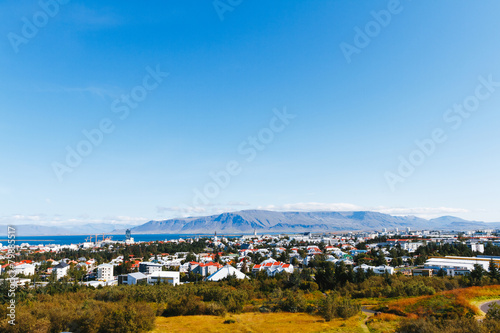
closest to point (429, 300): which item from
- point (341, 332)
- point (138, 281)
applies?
point (341, 332)

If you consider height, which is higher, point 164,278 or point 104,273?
point 164,278

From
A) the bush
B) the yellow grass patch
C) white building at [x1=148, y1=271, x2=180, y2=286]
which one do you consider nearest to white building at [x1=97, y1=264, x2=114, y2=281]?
white building at [x1=148, y1=271, x2=180, y2=286]

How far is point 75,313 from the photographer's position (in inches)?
760

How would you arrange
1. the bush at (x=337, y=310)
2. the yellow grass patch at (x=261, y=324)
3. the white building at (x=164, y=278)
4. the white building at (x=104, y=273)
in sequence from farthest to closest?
the white building at (x=104, y=273) → the white building at (x=164, y=278) → the bush at (x=337, y=310) → the yellow grass patch at (x=261, y=324)

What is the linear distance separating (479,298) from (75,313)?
25.2 metres

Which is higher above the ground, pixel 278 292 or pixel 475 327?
pixel 475 327

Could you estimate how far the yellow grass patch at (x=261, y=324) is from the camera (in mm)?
18531

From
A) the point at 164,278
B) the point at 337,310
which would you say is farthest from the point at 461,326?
the point at 164,278

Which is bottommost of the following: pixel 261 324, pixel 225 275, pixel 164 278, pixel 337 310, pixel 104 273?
pixel 104 273

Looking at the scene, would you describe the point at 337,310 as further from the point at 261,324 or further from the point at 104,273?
the point at 104,273

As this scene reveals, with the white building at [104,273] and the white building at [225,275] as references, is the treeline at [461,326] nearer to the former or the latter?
the white building at [225,275]

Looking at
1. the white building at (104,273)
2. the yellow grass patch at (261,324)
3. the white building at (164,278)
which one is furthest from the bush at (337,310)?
the white building at (104,273)

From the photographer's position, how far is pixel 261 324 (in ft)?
65.3

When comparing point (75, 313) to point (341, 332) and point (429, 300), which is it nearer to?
point (341, 332)
